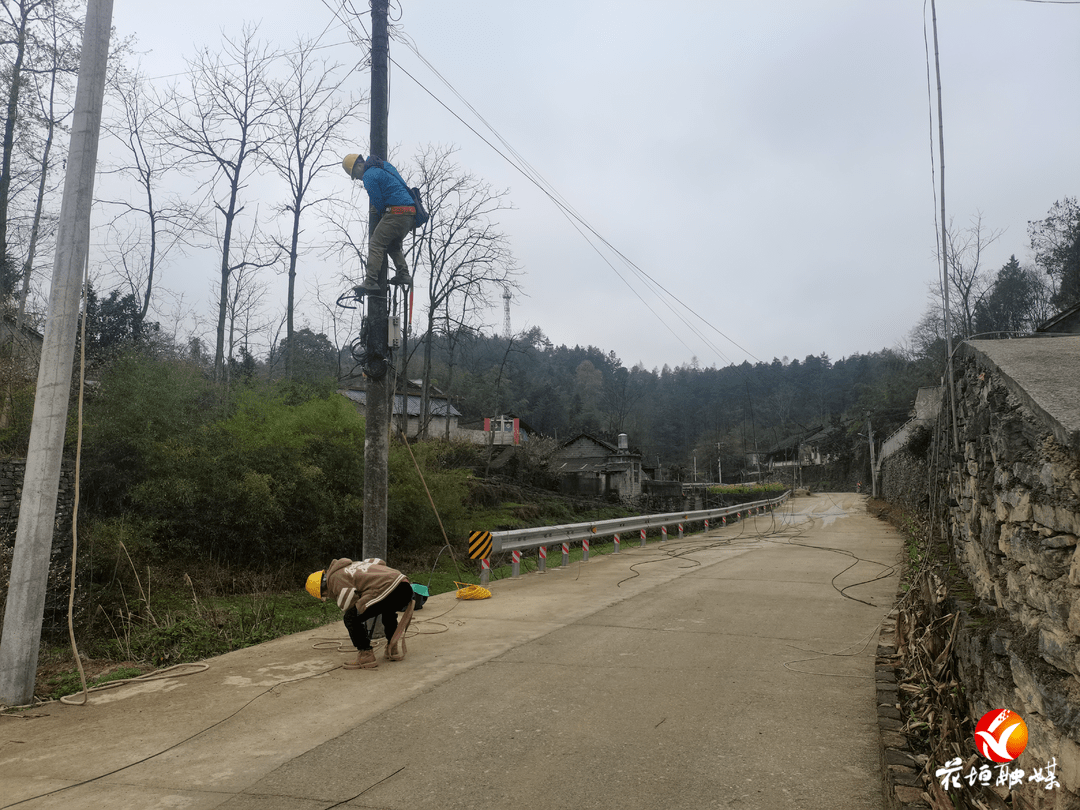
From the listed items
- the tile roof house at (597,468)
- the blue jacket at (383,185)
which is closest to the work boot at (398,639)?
the blue jacket at (383,185)

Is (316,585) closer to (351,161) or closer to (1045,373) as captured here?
(351,161)

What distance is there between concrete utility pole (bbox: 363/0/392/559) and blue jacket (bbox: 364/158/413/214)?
8.1 inches

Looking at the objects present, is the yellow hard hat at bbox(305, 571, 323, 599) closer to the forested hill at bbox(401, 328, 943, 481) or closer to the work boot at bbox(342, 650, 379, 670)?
the work boot at bbox(342, 650, 379, 670)

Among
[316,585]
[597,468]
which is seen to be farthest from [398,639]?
[597,468]

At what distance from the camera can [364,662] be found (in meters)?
6.22

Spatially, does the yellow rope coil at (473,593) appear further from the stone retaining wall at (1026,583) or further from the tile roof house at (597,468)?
the tile roof house at (597,468)

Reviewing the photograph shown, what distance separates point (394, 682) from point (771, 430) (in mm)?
84089

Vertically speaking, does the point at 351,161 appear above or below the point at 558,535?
above

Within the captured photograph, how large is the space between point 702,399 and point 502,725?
80715 millimetres

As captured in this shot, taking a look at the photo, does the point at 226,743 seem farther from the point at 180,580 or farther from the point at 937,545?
the point at 180,580

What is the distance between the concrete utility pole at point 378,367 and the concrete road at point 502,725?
4.32 feet

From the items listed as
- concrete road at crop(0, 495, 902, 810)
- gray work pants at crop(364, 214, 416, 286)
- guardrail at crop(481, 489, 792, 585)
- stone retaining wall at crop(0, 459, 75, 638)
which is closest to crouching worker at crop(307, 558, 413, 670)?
concrete road at crop(0, 495, 902, 810)

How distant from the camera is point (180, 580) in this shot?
1275cm

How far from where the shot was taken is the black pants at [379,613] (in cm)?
611
